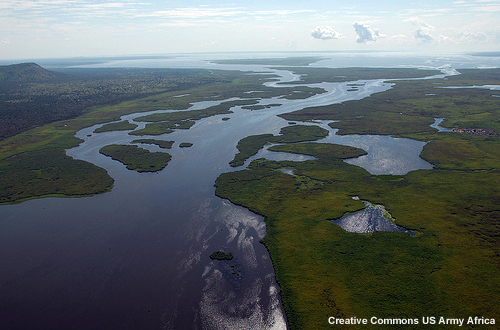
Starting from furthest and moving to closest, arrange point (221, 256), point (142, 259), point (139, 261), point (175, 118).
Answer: point (175, 118)
point (142, 259)
point (221, 256)
point (139, 261)

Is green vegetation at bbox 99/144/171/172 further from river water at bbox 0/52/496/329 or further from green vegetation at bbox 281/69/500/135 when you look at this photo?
green vegetation at bbox 281/69/500/135

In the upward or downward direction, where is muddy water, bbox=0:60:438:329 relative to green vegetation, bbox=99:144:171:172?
downward

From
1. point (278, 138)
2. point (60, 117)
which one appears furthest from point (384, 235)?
point (60, 117)

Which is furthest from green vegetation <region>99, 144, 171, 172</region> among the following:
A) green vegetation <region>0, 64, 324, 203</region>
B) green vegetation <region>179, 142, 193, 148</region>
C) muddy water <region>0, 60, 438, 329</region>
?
green vegetation <region>179, 142, 193, 148</region>

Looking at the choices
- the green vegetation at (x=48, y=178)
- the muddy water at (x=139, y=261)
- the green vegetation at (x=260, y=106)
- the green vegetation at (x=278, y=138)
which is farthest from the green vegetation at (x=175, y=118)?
the muddy water at (x=139, y=261)

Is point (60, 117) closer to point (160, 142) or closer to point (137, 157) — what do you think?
point (160, 142)

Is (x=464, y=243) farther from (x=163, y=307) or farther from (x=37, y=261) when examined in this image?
(x=37, y=261)
